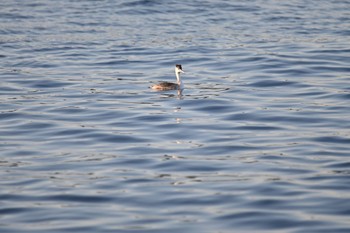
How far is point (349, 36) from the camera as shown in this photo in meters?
28.3

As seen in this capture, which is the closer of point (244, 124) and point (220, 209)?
point (220, 209)

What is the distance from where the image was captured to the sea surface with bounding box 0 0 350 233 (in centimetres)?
1090

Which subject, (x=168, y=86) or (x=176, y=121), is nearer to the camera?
(x=176, y=121)

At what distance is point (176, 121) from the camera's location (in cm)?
1731

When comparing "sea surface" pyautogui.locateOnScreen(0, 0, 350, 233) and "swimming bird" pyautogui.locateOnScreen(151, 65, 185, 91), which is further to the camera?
"swimming bird" pyautogui.locateOnScreen(151, 65, 185, 91)

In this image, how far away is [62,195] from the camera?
38.2 feet

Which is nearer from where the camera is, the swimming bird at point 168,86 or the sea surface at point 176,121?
the sea surface at point 176,121

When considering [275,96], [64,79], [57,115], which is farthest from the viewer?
[64,79]

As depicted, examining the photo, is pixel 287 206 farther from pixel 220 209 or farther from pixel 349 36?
pixel 349 36

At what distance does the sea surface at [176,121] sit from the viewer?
429 inches

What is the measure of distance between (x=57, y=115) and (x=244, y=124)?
14.0 feet

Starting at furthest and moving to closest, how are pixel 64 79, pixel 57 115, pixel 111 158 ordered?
pixel 64 79 < pixel 57 115 < pixel 111 158

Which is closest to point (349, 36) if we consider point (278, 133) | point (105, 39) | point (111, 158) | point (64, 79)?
point (105, 39)

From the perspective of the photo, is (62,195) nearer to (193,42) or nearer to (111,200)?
(111,200)
